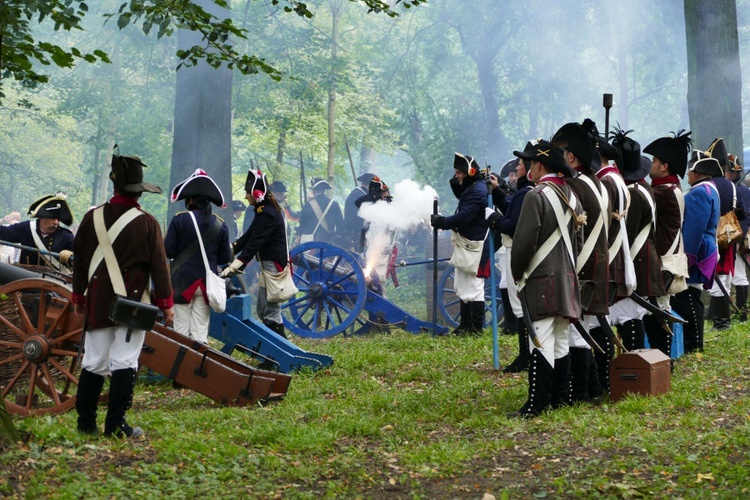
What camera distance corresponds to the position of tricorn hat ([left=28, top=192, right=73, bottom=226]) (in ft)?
30.5

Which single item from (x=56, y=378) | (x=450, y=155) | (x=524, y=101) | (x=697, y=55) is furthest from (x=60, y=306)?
(x=524, y=101)

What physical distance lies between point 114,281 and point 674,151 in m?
4.58

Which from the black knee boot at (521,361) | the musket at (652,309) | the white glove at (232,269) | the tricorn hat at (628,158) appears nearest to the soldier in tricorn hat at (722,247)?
the tricorn hat at (628,158)

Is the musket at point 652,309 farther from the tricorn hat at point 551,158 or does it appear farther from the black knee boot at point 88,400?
the black knee boot at point 88,400

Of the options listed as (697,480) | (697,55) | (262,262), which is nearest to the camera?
(697,480)

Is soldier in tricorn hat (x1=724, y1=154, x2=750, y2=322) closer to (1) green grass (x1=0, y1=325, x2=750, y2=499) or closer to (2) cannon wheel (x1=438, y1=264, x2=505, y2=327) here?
(2) cannon wheel (x1=438, y1=264, x2=505, y2=327)

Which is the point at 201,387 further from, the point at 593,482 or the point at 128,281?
the point at 593,482

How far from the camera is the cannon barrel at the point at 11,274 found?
7395 millimetres

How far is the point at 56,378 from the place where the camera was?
23.7ft

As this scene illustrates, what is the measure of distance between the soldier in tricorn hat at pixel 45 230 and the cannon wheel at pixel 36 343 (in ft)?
7.25

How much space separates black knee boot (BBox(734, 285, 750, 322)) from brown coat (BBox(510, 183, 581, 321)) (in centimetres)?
557

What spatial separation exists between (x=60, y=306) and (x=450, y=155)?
21.4m

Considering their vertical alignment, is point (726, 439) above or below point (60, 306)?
below

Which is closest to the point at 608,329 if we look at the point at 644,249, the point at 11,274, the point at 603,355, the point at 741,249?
the point at 603,355
